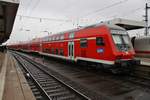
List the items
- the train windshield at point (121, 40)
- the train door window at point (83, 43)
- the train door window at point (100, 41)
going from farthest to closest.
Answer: the train door window at point (83, 43) < the train door window at point (100, 41) < the train windshield at point (121, 40)

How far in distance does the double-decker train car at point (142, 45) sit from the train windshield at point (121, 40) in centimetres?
749

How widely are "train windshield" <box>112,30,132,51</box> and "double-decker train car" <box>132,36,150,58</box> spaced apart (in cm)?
749

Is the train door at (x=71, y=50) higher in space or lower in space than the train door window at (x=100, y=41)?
lower

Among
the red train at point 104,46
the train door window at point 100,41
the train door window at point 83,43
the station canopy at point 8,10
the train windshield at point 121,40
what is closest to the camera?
the station canopy at point 8,10

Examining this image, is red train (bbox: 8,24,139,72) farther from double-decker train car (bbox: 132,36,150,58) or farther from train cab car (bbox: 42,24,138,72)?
double-decker train car (bbox: 132,36,150,58)

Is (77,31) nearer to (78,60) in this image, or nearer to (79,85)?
→ (78,60)

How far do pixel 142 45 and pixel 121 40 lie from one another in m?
Result: 8.56

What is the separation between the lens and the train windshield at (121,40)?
10894mm

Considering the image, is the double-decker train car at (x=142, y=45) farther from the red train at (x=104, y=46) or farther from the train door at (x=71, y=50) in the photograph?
the train door at (x=71, y=50)

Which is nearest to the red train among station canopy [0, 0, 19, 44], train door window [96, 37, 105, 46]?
train door window [96, 37, 105, 46]

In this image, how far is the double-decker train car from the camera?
18.3 m

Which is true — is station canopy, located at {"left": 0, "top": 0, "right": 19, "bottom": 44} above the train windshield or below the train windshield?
above

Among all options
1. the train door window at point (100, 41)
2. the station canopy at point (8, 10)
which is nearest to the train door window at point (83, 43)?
the train door window at point (100, 41)

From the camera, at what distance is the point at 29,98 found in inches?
255
